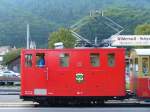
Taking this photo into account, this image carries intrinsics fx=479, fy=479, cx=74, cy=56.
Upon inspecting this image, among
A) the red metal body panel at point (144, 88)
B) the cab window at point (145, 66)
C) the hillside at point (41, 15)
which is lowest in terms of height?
the red metal body panel at point (144, 88)

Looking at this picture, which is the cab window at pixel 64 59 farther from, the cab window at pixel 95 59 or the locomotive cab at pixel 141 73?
the locomotive cab at pixel 141 73

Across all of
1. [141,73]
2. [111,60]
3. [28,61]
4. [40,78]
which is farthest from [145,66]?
[28,61]

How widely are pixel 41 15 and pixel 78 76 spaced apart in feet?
351

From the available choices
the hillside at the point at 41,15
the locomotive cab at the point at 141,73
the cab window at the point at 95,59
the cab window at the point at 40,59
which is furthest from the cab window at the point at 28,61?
the hillside at the point at 41,15

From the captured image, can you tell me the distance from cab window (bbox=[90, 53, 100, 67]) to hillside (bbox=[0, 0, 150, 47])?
83871mm

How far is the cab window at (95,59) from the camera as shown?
22141 mm

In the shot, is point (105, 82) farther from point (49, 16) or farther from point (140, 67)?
point (49, 16)

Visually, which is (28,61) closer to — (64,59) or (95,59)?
(64,59)

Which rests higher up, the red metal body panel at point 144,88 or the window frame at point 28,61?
the window frame at point 28,61

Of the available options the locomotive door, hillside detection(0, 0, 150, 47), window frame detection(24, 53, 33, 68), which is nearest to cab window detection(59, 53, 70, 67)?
the locomotive door

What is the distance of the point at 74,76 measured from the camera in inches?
871

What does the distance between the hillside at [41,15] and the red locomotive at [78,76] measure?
8399 centimetres

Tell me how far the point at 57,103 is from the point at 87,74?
2.03 m

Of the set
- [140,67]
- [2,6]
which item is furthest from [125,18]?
[140,67]
